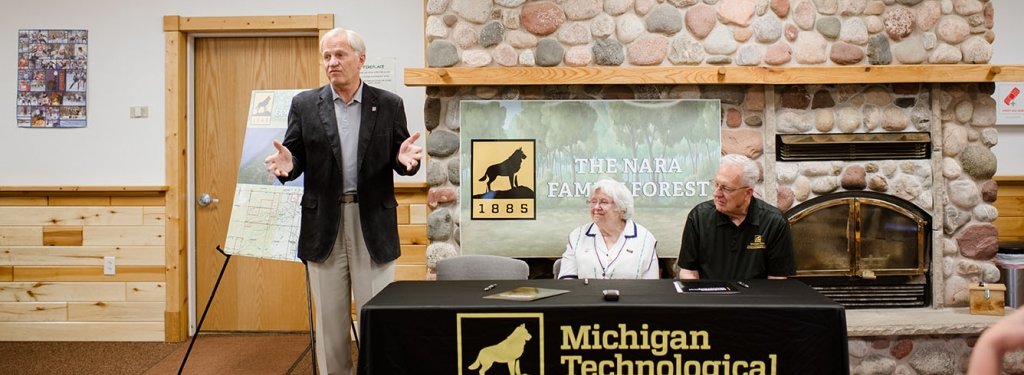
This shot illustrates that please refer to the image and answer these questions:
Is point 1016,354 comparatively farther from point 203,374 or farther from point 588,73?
point 203,374

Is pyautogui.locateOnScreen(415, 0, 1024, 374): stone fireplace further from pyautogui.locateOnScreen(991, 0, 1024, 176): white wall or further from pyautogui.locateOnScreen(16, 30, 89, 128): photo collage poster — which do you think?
pyautogui.locateOnScreen(16, 30, 89, 128): photo collage poster

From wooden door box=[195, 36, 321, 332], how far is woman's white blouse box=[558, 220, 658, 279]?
7.34ft

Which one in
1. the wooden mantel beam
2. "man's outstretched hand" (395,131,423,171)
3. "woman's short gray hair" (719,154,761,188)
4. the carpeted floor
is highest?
the wooden mantel beam

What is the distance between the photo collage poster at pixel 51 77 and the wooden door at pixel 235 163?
0.64 m

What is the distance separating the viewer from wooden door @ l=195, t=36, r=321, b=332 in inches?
170

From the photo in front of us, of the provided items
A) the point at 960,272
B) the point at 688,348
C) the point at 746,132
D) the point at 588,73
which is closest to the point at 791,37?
the point at 746,132

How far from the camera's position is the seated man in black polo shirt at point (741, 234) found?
2.60 m

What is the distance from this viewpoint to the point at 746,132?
3502 millimetres

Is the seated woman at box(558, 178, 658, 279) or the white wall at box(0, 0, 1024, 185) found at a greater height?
the white wall at box(0, 0, 1024, 185)

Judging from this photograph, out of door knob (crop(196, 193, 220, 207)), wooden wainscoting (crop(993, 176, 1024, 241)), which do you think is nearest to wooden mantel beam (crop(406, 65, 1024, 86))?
wooden wainscoting (crop(993, 176, 1024, 241))

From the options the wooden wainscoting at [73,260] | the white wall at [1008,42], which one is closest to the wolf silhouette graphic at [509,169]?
the wooden wainscoting at [73,260]

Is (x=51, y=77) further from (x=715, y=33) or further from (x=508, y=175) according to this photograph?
(x=715, y=33)

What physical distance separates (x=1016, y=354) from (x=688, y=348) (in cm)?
227

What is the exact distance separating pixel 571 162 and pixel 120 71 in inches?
109
